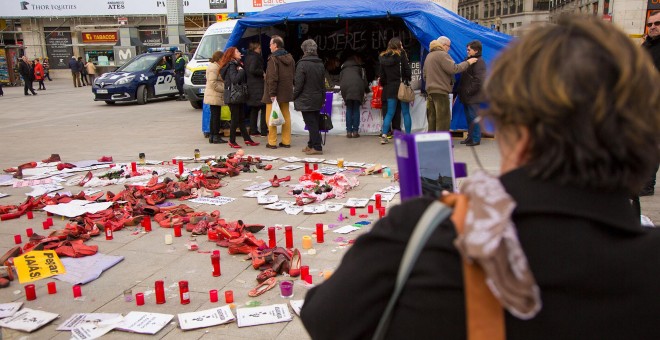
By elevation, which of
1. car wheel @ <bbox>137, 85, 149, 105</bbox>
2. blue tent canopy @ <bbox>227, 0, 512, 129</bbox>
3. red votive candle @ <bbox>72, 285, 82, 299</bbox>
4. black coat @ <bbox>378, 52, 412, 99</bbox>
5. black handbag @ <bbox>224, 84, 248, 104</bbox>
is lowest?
red votive candle @ <bbox>72, 285, 82, 299</bbox>

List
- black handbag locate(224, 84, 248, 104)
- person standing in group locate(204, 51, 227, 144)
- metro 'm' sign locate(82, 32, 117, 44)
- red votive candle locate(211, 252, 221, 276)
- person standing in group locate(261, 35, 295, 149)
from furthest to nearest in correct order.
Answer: metro 'm' sign locate(82, 32, 117, 44) < person standing in group locate(204, 51, 227, 144) < black handbag locate(224, 84, 248, 104) < person standing in group locate(261, 35, 295, 149) < red votive candle locate(211, 252, 221, 276)

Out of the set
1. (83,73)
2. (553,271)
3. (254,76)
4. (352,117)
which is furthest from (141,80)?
(553,271)

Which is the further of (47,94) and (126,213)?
(47,94)

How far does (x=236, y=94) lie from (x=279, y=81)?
926 mm

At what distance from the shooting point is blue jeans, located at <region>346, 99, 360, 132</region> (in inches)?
451

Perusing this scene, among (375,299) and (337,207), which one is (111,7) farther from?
(375,299)

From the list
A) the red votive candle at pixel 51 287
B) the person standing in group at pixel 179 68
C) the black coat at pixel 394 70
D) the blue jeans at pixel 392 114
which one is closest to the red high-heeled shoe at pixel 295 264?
the red votive candle at pixel 51 287

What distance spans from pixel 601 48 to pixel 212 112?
416 inches

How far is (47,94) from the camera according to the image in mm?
26062

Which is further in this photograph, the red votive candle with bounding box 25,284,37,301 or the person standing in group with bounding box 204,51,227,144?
the person standing in group with bounding box 204,51,227,144

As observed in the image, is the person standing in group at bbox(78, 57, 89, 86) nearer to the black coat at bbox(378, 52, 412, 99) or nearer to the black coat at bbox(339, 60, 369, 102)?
the black coat at bbox(339, 60, 369, 102)

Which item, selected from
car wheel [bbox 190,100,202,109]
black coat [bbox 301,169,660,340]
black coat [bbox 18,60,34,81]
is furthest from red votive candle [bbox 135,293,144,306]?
black coat [bbox 18,60,34,81]

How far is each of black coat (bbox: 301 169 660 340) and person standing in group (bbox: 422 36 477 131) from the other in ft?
29.1

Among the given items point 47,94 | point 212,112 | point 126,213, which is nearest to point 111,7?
point 47,94
